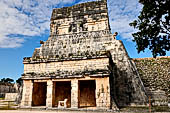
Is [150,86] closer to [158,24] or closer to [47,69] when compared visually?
[158,24]

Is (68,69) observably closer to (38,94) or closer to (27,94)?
(38,94)

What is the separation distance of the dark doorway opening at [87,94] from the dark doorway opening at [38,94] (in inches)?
137

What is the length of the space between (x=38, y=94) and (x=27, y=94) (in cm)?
123

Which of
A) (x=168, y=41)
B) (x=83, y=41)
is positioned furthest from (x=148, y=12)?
(x=83, y=41)

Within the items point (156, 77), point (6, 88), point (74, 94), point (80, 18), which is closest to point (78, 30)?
point (80, 18)

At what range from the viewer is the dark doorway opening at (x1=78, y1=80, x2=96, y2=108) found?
13289 mm

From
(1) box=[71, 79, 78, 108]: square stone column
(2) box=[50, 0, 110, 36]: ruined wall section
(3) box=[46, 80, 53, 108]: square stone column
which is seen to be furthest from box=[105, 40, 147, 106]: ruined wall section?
(3) box=[46, 80, 53, 108]: square stone column

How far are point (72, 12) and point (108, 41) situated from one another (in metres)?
6.13

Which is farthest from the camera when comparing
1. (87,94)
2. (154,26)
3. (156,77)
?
(156,77)

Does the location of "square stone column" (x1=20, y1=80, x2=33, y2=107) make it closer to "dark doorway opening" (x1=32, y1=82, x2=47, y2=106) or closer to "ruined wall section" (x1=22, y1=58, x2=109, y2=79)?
"dark doorway opening" (x1=32, y1=82, x2=47, y2=106)

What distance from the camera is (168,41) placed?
30.4ft

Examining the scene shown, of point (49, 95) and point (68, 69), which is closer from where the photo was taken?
point (49, 95)

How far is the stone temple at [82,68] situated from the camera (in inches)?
433

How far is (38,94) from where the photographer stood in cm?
1303
